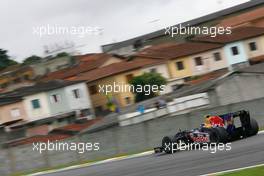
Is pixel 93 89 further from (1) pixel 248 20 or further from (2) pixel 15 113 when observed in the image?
(1) pixel 248 20

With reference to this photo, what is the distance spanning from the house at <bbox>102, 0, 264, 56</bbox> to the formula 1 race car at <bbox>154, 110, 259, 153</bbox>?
63423 mm

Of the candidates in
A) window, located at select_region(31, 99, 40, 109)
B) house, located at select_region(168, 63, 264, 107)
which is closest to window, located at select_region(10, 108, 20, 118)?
window, located at select_region(31, 99, 40, 109)

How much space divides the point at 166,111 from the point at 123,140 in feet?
29.5

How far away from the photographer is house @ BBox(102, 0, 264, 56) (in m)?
86.2

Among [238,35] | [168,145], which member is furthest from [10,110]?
[168,145]

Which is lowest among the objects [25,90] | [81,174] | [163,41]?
[81,174]

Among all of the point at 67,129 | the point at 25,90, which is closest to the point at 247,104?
the point at 67,129

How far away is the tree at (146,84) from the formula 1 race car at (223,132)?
35.7 metres

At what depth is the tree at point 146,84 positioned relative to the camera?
57.2m

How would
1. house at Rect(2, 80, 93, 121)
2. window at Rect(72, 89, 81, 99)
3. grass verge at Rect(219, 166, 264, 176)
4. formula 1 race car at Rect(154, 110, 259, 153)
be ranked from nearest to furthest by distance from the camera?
grass verge at Rect(219, 166, 264, 176), formula 1 race car at Rect(154, 110, 259, 153), house at Rect(2, 80, 93, 121), window at Rect(72, 89, 81, 99)

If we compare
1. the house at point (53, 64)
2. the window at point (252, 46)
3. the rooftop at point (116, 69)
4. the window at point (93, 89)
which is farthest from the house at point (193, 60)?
the house at point (53, 64)

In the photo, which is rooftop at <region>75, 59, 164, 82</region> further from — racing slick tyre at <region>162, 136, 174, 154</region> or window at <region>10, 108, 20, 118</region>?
racing slick tyre at <region>162, 136, 174, 154</region>

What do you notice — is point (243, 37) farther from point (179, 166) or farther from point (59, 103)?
point (179, 166)

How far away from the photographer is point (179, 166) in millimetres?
15633
